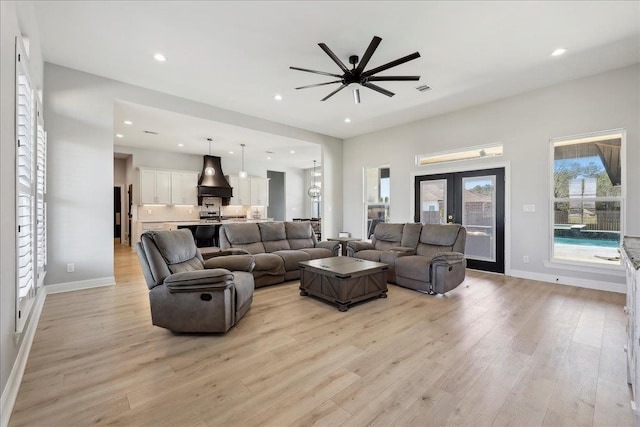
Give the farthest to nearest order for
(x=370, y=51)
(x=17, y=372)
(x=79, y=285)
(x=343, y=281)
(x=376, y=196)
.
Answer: (x=376, y=196) < (x=79, y=285) < (x=343, y=281) < (x=370, y=51) < (x=17, y=372)

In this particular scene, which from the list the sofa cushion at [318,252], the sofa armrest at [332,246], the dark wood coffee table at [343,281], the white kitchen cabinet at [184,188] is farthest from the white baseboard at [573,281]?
the white kitchen cabinet at [184,188]

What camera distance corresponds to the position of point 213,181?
913 centimetres

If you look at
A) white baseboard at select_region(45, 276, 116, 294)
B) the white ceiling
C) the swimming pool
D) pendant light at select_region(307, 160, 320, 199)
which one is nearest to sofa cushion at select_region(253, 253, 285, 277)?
white baseboard at select_region(45, 276, 116, 294)

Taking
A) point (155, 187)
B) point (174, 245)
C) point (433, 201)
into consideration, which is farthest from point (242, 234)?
point (155, 187)

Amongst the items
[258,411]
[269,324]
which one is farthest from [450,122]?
[258,411]

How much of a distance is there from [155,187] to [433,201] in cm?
756

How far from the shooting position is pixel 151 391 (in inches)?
73.1

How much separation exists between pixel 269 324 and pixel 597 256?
4.91 meters

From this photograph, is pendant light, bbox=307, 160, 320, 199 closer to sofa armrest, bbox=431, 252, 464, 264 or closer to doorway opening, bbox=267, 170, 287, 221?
doorway opening, bbox=267, 170, 287, 221

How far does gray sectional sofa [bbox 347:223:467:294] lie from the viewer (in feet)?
12.9

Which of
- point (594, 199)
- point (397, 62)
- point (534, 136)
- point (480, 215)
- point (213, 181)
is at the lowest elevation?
point (480, 215)

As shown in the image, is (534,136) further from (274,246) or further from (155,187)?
(155,187)

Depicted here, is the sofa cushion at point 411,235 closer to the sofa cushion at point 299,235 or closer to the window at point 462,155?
the sofa cushion at point 299,235

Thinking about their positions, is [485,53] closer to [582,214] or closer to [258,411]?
[582,214]
